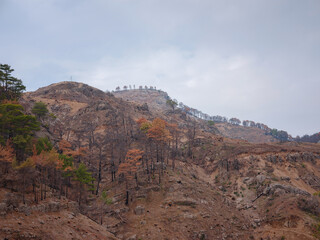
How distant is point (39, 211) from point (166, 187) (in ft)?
79.2

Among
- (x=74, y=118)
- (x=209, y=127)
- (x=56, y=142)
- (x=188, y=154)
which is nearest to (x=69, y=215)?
(x=56, y=142)

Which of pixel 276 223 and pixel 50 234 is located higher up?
pixel 50 234

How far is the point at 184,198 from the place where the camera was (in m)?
38.3

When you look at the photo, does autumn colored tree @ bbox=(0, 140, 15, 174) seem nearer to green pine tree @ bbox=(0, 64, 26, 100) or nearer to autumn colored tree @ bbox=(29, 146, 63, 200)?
autumn colored tree @ bbox=(29, 146, 63, 200)

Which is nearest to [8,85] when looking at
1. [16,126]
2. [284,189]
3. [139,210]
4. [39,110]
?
[39,110]

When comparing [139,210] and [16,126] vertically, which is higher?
[16,126]

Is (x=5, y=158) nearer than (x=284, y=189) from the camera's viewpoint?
Yes

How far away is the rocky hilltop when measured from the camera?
82.7 feet

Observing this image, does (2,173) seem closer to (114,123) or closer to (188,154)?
(114,123)

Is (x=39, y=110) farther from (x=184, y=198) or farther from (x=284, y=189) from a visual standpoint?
(x=284, y=189)

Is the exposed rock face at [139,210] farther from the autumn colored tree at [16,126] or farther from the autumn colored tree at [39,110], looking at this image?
the autumn colored tree at [39,110]

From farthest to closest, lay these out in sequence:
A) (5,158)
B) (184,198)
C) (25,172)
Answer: (184,198)
(25,172)
(5,158)

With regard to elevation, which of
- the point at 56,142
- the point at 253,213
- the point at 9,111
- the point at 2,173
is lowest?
the point at 253,213

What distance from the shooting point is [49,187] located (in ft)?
107
